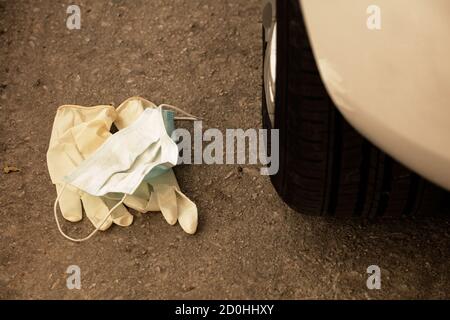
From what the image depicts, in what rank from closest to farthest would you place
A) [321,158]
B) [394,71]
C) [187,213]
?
[394,71]
[321,158]
[187,213]

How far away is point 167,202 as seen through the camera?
124 centimetres

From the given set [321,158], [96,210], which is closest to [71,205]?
[96,210]

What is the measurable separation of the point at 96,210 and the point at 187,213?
20 cm

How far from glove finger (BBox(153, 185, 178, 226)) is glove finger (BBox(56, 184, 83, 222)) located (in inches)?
6.9

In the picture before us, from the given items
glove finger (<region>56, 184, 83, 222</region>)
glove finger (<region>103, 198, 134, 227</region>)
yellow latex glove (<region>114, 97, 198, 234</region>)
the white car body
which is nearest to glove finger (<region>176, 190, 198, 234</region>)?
yellow latex glove (<region>114, 97, 198, 234</region>)

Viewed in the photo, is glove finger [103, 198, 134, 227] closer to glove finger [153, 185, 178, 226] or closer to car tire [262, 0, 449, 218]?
glove finger [153, 185, 178, 226]

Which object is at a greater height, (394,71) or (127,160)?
(394,71)

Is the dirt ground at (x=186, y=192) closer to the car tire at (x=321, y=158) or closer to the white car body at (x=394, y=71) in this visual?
the car tire at (x=321, y=158)

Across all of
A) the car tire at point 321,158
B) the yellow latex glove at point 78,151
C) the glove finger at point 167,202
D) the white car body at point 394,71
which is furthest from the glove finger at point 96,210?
the white car body at point 394,71

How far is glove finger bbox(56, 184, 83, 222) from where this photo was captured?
4.12ft

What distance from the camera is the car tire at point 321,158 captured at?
34.0 inches

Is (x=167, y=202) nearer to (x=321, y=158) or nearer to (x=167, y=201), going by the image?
(x=167, y=201)

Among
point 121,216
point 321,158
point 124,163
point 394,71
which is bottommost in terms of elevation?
point 121,216
